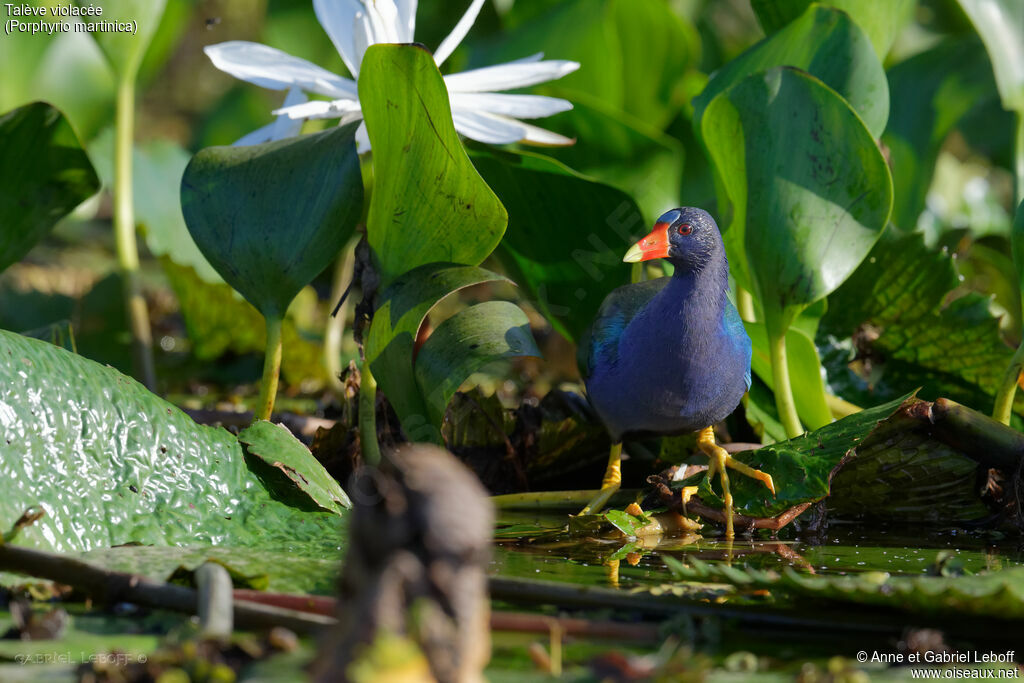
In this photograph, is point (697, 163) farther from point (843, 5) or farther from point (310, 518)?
point (310, 518)

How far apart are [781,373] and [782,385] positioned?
27 mm

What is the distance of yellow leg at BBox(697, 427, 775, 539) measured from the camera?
1.81 meters

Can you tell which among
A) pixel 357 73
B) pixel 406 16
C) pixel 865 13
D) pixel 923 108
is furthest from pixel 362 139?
pixel 923 108

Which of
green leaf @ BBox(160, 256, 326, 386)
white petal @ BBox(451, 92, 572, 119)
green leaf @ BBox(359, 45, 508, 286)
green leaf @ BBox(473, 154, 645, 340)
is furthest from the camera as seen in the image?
green leaf @ BBox(160, 256, 326, 386)

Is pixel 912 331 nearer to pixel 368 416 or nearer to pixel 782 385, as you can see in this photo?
pixel 782 385

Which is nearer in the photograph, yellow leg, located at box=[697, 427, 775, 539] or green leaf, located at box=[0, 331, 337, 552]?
green leaf, located at box=[0, 331, 337, 552]

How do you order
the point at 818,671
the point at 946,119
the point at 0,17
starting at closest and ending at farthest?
1. the point at 818,671
2. the point at 946,119
3. the point at 0,17

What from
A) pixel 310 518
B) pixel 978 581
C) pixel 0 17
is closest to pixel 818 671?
pixel 978 581

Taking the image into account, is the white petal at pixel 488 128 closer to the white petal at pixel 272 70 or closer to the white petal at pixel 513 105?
the white petal at pixel 513 105

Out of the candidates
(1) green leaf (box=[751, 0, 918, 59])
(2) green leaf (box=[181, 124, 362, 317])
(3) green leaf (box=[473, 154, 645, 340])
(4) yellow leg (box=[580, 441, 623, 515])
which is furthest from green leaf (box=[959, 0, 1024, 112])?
(2) green leaf (box=[181, 124, 362, 317])

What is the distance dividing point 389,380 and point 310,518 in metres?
0.32

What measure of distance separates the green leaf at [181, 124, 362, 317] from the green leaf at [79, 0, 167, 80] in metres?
0.60

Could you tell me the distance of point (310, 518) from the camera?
1.73m

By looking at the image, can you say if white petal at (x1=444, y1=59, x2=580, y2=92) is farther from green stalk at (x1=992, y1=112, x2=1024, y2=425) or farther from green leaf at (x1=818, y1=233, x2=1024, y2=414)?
green stalk at (x1=992, y1=112, x2=1024, y2=425)
